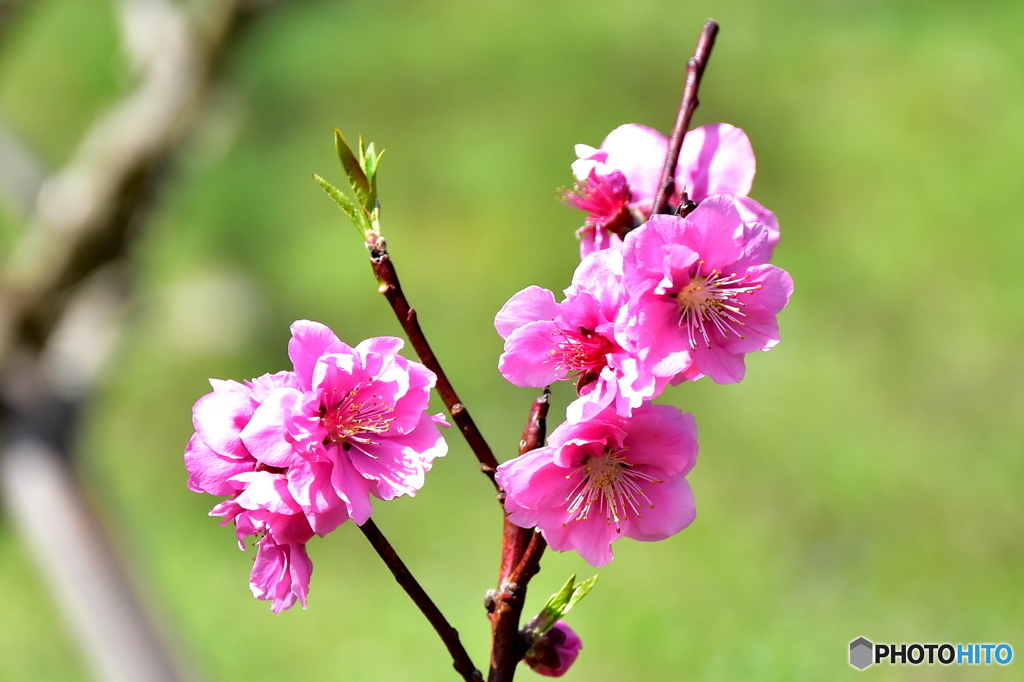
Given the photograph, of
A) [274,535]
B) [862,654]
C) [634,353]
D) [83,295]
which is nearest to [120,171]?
[83,295]

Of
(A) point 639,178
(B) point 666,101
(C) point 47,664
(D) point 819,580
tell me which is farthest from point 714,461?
(A) point 639,178

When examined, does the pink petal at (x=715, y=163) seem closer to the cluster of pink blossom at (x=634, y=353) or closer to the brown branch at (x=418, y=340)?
the cluster of pink blossom at (x=634, y=353)

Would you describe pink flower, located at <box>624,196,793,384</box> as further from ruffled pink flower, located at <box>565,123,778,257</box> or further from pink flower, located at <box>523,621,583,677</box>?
pink flower, located at <box>523,621,583,677</box>

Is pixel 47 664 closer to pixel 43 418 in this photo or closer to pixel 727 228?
pixel 43 418

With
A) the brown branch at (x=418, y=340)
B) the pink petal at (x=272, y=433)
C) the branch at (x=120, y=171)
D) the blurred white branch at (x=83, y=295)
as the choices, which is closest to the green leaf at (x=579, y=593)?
the brown branch at (x=418, y=340)

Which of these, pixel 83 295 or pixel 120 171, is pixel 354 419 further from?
pixel 83 295

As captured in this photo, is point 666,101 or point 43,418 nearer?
point 43,418
